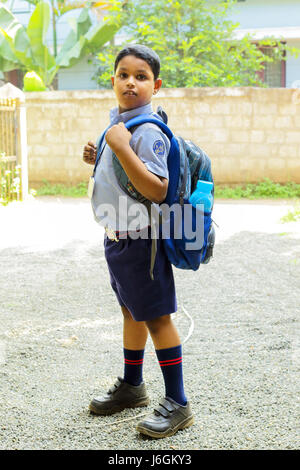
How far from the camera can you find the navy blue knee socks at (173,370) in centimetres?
216

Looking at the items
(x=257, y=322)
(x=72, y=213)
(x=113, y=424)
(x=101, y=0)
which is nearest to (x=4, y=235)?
(x=72, y=213)

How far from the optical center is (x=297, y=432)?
217cm

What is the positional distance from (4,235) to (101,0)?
907 cm

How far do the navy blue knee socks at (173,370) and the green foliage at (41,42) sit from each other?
40.9ft

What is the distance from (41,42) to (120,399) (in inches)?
506

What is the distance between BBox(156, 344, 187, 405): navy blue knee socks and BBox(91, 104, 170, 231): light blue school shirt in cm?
51

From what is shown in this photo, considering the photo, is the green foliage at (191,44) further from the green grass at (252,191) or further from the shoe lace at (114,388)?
the shoe lace at (114,388)

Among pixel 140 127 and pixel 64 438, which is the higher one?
pixel 140 127

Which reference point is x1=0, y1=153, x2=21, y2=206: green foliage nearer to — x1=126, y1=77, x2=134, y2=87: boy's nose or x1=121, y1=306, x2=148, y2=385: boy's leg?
x1=121, y1=306, x2=148, y2=385: boy's leg

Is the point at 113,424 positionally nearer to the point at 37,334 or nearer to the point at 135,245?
the point at 135,245

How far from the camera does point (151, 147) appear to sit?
1.94 meters

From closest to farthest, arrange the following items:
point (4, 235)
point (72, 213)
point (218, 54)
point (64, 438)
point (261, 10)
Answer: point (64, 438) → point (4, 235) → point (72, 213) → point (218, 54) → point (261, 10)

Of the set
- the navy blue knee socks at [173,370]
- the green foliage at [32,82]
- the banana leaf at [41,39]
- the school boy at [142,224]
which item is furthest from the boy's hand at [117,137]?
the banana leaf at [41,39]

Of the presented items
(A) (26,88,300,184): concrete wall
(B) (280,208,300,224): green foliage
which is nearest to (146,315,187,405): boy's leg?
(B) (280,208,300,224): green foliage
